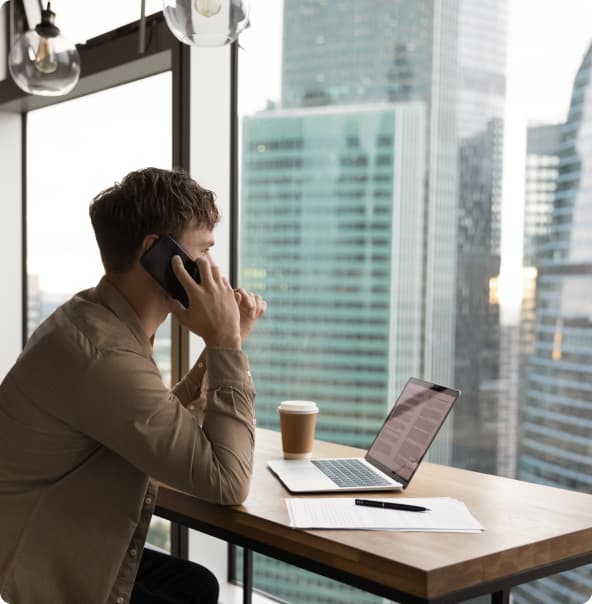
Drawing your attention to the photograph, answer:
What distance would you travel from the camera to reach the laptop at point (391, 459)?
4.79 feet

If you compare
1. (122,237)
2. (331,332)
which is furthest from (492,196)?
(122,237)

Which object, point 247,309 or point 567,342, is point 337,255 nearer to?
point 567,342

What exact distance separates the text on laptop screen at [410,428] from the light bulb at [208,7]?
83 centimetres

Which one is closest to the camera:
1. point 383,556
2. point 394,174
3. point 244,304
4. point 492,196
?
point 383,556

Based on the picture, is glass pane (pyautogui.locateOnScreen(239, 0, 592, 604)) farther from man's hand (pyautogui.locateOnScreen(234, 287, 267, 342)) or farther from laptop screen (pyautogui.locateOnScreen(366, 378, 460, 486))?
man's hand (pyautogui.locateOnScreen(234, 287, 267, 342))

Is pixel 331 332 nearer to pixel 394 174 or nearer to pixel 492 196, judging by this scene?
pixel 394 174

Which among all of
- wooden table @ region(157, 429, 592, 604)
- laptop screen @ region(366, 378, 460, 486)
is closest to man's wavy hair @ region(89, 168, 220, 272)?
wooden table @ region(157, 429, 592, 604)

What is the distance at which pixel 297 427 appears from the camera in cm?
169

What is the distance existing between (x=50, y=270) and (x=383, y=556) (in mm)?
3052

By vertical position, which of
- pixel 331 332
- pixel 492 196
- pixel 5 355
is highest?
pixel 492 196

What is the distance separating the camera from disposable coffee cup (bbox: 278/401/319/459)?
5.53 feet

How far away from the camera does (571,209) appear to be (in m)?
2.03

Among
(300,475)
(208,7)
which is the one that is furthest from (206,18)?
(300,475)

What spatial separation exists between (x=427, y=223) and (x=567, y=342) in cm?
55
